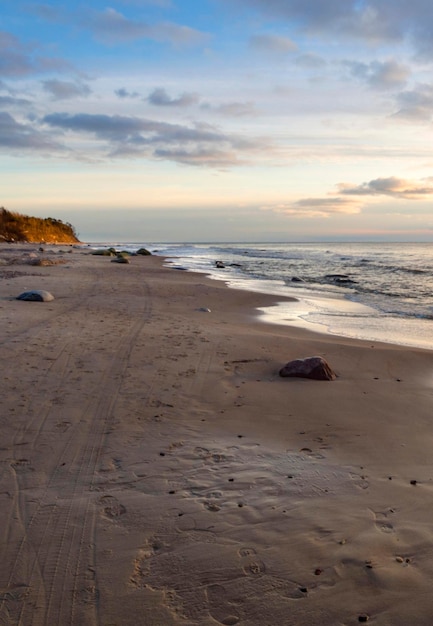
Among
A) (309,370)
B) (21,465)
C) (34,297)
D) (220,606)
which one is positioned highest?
(34,297)

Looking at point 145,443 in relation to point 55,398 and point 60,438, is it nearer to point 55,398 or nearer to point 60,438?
point 60,438

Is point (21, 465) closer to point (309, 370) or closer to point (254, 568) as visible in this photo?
point (254, 568)

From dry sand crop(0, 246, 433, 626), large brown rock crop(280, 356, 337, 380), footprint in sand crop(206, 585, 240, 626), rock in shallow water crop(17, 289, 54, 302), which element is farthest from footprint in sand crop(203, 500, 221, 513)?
rock in shallow water crop(17, 289, 54, 302)

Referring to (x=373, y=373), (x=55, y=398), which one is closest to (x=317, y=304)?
(x=373, y=373)

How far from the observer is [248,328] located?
1102 cm

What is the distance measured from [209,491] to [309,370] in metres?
3.42

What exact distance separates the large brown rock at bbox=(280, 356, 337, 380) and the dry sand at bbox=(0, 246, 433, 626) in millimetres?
170

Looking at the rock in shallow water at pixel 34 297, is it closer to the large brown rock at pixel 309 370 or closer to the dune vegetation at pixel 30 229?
the large brown rock at pixel 309 370

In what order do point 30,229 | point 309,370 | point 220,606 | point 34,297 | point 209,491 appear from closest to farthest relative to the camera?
point 220,606 → point 209,491 → point 309,370 → point 34,297 → point 30,229

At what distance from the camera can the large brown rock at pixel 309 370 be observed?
6.83 metres

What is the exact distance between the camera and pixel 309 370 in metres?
6.84

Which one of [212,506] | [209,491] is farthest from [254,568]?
[209,491]

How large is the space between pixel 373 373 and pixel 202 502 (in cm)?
454

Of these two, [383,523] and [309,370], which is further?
[309,370]
